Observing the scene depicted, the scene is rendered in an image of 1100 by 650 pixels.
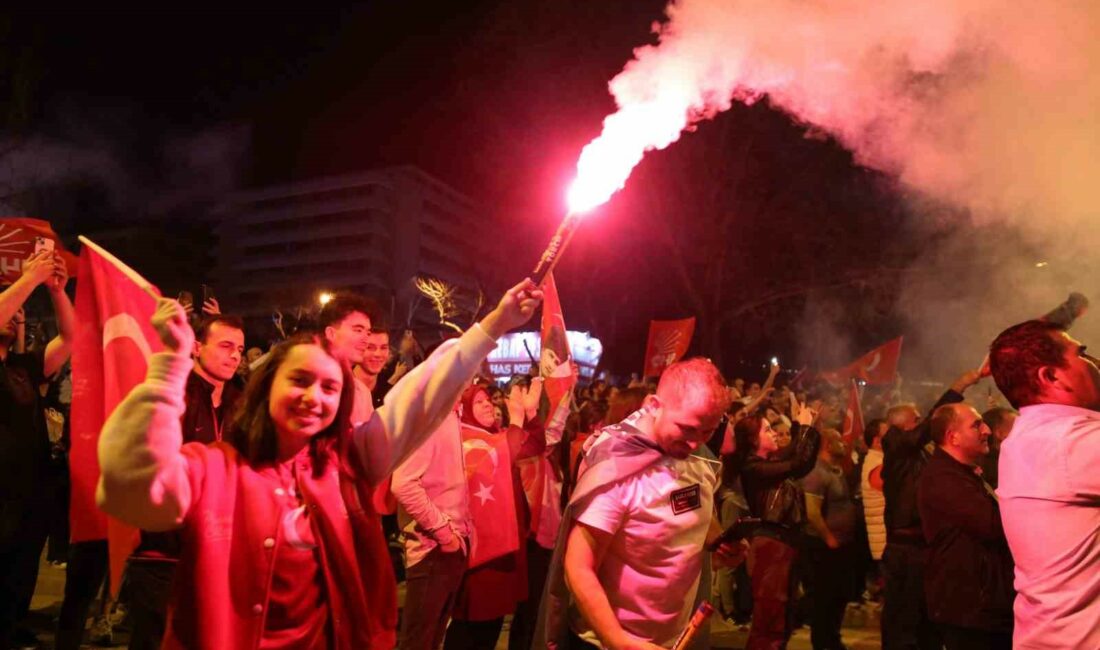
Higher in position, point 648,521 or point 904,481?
point 904,481

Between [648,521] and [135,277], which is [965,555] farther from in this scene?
[135,277]

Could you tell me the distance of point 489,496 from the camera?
20.1 ft

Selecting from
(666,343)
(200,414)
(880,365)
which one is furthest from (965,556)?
(880,365)

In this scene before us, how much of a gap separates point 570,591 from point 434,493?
189cm

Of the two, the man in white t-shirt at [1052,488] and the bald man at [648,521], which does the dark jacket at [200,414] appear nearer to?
the bald man at [648,521]

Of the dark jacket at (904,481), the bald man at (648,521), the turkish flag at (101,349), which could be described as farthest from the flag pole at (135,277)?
the dark jacket at (904,481)

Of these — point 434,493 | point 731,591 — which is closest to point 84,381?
point 434,493

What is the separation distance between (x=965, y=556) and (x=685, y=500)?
219 cm

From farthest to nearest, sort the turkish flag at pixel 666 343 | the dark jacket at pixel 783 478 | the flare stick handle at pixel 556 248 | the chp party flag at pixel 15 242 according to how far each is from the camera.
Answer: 1. the turkish flag at pixel 666 343
2. the dark jacket at pixel 783 478
3. the chp party flag at pixel 15 242
4. the flare stick handle at pixel 556 248

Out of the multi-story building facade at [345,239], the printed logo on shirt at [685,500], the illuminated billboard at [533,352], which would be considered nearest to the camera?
the printed logo on shirt at [685,500]

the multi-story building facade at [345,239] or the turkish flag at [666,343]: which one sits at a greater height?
the multi-story building facade at [345,239]

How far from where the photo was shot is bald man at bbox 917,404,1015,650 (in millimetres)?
4680

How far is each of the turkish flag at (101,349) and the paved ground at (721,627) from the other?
12.0 ft

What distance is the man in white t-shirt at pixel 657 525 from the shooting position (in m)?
3.57
